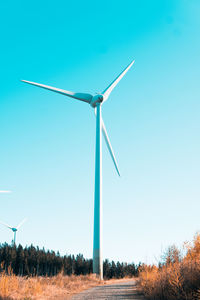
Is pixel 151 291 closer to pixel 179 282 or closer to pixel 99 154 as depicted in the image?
pixel 179 282

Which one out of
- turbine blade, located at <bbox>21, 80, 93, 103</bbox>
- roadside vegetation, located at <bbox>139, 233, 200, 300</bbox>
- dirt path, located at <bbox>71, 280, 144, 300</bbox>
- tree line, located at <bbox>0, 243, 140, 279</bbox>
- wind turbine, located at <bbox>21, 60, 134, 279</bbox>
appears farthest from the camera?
tree line, located at <bbox>0, 243, 140, 279</bbox>

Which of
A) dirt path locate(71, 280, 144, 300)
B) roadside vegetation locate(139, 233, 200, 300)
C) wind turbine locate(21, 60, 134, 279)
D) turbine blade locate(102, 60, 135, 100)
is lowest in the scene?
dirt path locate(71, 280, 144, 300)

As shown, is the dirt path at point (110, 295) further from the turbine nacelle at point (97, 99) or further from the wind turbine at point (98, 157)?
the turbine nacelle at point (97, 99)

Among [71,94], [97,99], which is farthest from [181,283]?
[71,94]

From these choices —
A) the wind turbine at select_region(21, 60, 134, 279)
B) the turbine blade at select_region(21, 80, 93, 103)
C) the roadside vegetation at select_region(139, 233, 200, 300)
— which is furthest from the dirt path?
the turbine blade at select_region(21, 80, 93, 103)

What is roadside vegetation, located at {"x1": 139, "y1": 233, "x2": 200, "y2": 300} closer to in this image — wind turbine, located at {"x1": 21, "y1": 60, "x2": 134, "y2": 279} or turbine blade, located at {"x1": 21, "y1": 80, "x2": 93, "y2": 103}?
wind turbine, located at {"x1": 21, "y1": 60, "x2": 134, "y2": 279}

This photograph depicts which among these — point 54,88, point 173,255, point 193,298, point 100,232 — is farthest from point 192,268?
point 54,88

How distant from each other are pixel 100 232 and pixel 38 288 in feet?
55.4

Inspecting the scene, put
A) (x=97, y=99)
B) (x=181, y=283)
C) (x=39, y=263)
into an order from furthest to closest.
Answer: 1. (x=39, y=263)
2. (x=97, y=99)
3. (x=181, y=283)

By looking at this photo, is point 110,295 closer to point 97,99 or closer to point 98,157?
point 98,157

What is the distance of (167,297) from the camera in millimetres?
10000

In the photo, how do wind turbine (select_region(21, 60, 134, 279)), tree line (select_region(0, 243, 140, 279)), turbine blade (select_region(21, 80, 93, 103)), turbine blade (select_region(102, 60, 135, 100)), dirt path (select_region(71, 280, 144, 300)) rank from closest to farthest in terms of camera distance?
dirt path (select_region(71, 280, 144, 300))
wind turbine (select_region(21, 60, 134, 279))
turbine blade (select_region(21, 80, 93, 103))
turbine blade (select_region(102, 60, 135, 100))
tree line (select_region(0, 243, 140, 279))

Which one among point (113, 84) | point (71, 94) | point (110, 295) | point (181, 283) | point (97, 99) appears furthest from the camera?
point (113, 84)

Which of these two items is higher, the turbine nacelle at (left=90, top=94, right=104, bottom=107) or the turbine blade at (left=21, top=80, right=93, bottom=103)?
the turbine blade at (left=21, top=80, right=93, bottom=103)
